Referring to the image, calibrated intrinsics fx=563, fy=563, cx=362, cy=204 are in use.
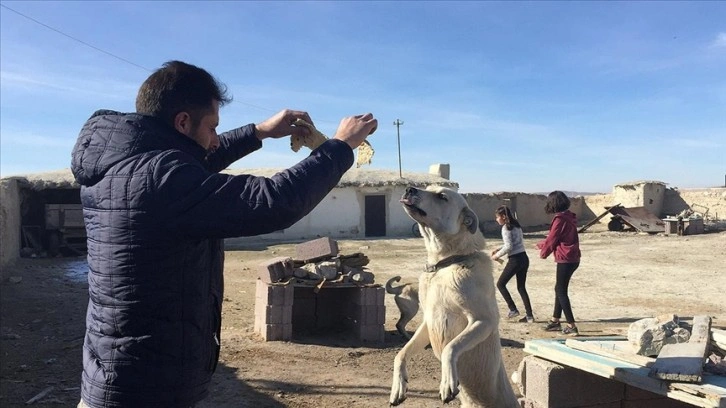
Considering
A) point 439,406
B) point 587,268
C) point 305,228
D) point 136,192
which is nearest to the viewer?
point 136,192

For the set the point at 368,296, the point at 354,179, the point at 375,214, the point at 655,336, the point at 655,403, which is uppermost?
the point at 354,179

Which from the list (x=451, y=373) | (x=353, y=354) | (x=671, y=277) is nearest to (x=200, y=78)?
(x=451, y=373)

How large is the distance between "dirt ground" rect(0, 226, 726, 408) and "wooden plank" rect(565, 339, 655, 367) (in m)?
1.50

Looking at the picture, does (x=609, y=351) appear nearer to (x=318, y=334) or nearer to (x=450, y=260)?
(x=450, y=260)

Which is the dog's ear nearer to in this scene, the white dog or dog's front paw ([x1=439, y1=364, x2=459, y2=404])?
the white dog

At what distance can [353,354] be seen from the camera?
24.3ft

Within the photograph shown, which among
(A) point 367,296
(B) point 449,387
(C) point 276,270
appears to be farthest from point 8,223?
(B) point 449,387

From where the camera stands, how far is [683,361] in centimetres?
367

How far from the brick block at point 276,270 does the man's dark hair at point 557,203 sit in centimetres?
404

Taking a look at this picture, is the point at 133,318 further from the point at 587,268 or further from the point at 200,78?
the point at 587,268

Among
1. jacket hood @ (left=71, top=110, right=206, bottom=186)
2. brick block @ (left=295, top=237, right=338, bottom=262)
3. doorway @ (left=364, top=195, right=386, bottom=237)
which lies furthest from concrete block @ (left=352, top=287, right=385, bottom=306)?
doorway @ (left=364, top=195, right=386, bottom=237)

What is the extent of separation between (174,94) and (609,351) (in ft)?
12.5

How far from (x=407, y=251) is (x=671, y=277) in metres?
9.13

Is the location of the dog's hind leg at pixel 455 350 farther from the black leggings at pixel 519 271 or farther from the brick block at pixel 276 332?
the black leggings at pixel 519 271
